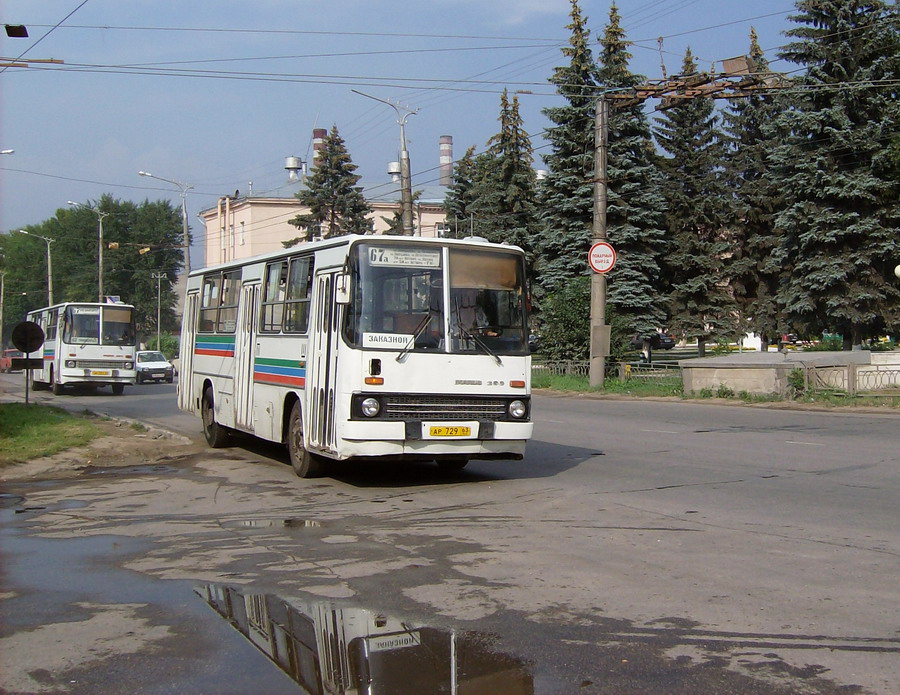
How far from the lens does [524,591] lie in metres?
6.71

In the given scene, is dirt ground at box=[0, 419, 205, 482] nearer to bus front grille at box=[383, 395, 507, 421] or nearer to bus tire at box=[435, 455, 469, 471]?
bus tire at box=[435, 455, 469, 471]

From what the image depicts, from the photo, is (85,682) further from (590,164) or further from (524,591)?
(590,164)

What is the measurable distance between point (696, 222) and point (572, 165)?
777cm

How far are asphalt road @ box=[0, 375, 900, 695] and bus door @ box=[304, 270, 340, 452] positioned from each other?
2.32ft

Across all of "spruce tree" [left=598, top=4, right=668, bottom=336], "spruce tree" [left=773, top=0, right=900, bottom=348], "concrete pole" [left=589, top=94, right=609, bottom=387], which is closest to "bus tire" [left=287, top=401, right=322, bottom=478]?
"concrete pole" [left=589, top=94, right=609, bottom=387]

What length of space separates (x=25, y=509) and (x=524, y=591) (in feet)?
21.2

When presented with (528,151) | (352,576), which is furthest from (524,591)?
(528,151)

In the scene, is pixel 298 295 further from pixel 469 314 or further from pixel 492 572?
pixel 492 572

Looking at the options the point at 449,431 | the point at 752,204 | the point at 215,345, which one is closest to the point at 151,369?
the point at 752,204

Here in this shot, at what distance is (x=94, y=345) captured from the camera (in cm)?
3588

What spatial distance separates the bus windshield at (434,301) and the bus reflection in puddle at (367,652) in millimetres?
5322

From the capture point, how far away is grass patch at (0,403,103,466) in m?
15.1

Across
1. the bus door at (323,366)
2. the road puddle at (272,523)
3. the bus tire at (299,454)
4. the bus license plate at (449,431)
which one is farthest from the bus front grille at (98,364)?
the road puddle at (272,523)

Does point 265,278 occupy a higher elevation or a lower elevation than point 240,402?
higher
